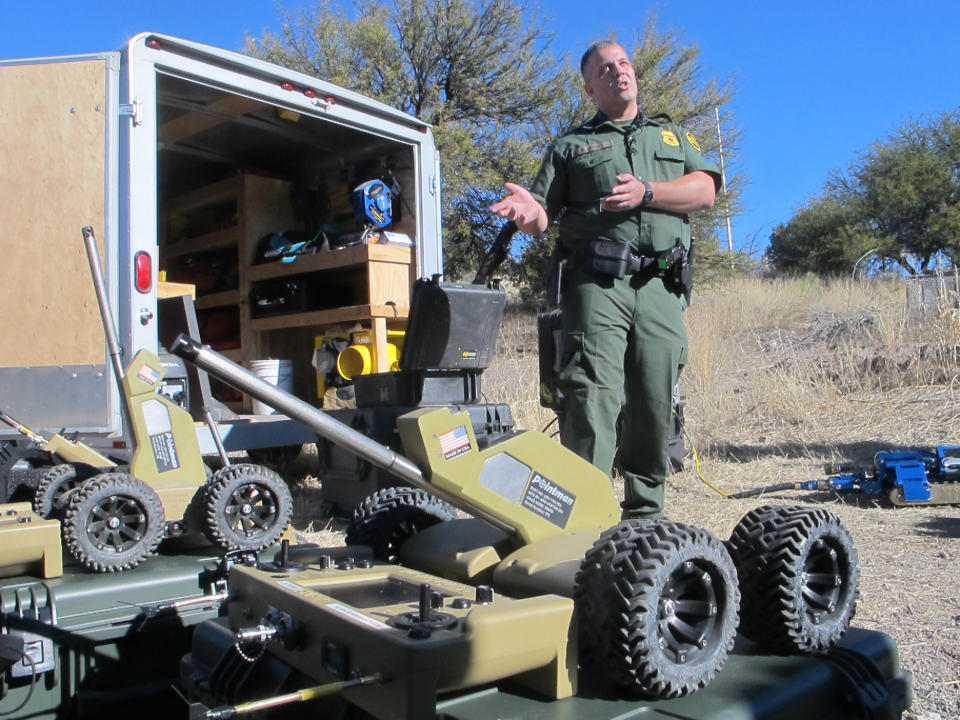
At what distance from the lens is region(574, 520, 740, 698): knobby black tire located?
1.37 meters

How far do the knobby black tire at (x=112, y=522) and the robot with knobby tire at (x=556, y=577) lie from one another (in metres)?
0.85

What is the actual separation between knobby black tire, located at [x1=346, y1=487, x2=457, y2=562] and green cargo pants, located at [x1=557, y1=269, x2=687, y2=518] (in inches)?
25.4

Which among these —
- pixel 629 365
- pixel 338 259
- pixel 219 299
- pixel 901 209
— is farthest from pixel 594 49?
pixel 901 209

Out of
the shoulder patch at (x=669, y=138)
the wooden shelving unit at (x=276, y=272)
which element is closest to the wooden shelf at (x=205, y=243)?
the wooden shelving unit at (x=276, y=272)

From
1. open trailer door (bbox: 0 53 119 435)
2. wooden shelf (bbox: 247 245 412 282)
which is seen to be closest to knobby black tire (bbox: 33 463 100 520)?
open trailer door (bbox: 0 53 119 435)

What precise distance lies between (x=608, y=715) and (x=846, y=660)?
1.96ft

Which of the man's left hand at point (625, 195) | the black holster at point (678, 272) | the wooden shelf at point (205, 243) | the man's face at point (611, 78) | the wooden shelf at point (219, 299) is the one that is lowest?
the black holster at point (678, 272)

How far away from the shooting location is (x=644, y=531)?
1.45 m

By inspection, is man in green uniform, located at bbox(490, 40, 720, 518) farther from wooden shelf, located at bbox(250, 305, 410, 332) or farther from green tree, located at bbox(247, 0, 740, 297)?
green tree, located at bbox(247, 0, 740, 297)

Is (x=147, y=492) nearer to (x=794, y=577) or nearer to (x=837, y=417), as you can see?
(x=794, y=577)

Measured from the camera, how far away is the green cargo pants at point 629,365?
2727 mm

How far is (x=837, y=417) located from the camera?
741 cm

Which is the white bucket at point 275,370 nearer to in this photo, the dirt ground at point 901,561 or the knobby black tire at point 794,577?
the dirt ground at point 901,561

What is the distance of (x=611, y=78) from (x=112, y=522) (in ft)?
6.93
